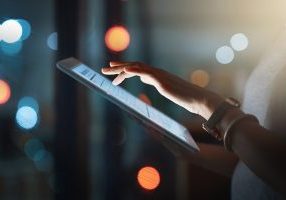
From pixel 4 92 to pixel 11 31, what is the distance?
21cm

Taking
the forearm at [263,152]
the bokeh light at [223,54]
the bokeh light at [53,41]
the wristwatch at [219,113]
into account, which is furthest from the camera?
the bokeh light at [223,54]

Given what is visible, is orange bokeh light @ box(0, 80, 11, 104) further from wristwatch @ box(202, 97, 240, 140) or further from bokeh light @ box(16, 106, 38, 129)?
wristwatch @ box(202, 97, 240, 140)

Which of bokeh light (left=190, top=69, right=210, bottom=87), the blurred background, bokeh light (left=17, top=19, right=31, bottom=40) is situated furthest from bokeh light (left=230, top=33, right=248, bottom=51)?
bokeh light (left=17, top=19, right=31, bottom=40)

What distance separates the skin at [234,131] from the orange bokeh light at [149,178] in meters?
0.54

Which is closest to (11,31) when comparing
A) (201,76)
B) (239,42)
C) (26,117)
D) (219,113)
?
(26,117)

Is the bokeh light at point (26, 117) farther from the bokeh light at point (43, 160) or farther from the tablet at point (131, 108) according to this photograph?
the tablet at point (131, 108)

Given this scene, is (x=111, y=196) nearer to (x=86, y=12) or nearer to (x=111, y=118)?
(x=111, y=118)

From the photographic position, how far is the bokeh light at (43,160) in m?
1.31

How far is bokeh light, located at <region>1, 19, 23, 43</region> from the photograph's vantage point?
49.1 inches

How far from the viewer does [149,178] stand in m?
1.43

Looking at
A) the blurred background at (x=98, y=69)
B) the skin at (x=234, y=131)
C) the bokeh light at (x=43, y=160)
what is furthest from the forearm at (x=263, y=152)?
the bokeh light at (x=43, y=160)

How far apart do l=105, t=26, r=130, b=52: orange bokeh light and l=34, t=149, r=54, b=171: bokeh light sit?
428 millimetres

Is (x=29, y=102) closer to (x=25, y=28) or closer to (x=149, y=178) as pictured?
(x=25, y=28)

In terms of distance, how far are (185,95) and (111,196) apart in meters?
0.85
